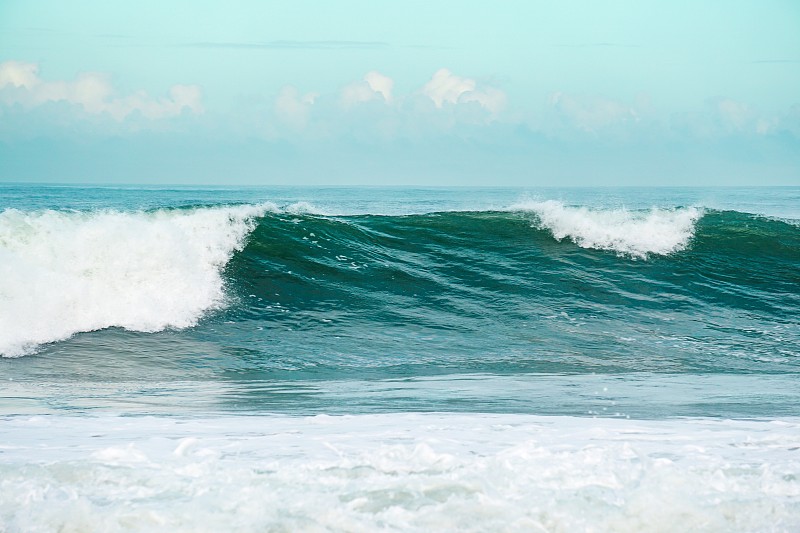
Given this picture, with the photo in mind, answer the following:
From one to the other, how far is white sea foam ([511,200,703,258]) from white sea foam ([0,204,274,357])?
6.77 metres

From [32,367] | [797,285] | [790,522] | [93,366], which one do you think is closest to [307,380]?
[93,366]

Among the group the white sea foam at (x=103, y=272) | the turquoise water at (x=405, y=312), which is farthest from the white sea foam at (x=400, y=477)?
the white sea foam at (x=103, y=272)

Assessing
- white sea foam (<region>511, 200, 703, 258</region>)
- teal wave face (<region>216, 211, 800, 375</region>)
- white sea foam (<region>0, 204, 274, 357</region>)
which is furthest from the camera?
white sea foam (<region>511, 200, 703, 258</region>)

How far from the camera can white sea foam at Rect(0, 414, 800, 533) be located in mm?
3416

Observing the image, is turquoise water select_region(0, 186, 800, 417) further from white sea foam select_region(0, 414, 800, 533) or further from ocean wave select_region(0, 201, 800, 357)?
white sea foam select_region(0, 414, 800, 533)

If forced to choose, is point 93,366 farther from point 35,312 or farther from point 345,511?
point 345,511

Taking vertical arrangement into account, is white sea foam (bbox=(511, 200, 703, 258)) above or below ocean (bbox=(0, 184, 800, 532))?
above

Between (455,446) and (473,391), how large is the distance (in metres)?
2.35

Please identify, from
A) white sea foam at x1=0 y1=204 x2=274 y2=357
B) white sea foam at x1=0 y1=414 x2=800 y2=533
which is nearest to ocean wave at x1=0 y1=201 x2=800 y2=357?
white sea foam at x1=0 y1=204 x2=274 y2=357

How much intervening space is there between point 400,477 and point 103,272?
27.4 ft

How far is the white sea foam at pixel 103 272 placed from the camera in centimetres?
964

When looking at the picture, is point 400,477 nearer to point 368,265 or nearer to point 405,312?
point 405,312

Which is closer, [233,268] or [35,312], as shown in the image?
[35,312]

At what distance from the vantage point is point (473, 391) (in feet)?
22.6
